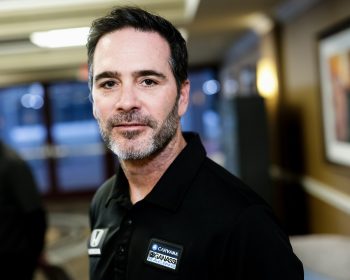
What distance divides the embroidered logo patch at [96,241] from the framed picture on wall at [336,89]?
2464 mm

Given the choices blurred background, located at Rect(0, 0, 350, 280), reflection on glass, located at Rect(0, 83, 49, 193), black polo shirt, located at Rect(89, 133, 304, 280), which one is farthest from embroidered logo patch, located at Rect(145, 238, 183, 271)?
reflection on glass, located at Rect(0, 83, 49, 193)

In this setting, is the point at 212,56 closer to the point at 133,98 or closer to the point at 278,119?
the point at 278,119

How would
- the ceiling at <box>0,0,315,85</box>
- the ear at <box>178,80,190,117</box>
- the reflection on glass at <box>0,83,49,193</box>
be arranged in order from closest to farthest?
1. the ear at <box>178,80,190,117</box>
2. the ceiling at <box>0,0,315,85</box>
3. the reflection on glass at <box>0,83,49,193</box>

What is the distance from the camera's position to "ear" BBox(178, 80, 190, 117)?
3.74ft

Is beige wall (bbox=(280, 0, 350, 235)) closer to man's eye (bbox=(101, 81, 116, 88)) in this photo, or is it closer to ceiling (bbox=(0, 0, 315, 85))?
ceiling (bbox=(0, 0, 315, 85))

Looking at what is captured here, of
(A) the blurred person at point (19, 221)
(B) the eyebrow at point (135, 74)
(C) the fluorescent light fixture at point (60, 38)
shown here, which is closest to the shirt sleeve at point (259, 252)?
(B) the eyebrow at point (135, 74)

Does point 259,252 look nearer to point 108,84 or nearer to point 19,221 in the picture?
point 108,84

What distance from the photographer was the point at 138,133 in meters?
1.04

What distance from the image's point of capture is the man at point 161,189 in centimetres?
90

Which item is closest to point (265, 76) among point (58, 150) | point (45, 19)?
point (45, 19)

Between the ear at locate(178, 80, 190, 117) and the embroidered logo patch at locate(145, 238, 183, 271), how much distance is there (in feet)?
1.05

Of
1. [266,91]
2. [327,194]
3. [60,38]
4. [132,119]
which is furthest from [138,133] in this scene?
[60,38]

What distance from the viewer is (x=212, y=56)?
8.44 m

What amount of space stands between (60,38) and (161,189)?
4865mm
